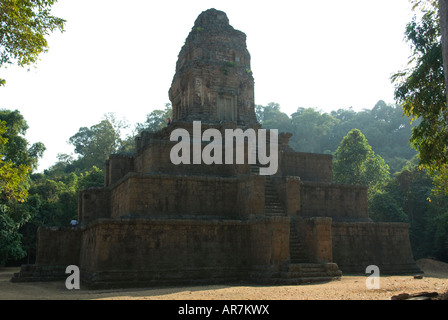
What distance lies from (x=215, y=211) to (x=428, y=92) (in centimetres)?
797

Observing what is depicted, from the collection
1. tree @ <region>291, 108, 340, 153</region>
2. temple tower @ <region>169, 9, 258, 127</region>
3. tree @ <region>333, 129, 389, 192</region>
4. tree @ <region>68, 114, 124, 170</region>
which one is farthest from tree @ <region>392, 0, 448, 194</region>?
tree @ <region>291, 108, 340, 153</region>

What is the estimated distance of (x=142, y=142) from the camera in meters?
19.1

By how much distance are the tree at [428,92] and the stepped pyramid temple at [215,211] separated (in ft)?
13.9

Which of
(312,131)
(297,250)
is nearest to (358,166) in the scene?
(297,250)

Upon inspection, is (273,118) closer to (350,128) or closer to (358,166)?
(350,128)

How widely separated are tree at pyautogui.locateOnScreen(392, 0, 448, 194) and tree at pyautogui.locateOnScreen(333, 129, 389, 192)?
21.9 meters

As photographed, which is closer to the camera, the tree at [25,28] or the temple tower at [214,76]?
the tree at [25,28]

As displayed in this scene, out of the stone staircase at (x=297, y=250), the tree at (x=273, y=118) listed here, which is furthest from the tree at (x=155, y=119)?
the stone staircase at (x=297, y=250)

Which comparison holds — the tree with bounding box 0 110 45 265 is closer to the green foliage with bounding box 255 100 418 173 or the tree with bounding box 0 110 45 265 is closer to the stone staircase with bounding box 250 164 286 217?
the stone staircase with bounding box 250 164 286 217

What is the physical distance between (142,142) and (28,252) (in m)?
14.7

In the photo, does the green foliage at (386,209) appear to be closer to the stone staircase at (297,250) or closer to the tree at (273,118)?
the stone staircase at (297,250)

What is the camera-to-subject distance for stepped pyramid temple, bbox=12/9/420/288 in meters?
12.9

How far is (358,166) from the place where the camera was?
109 feet

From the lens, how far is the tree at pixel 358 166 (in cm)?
3319
